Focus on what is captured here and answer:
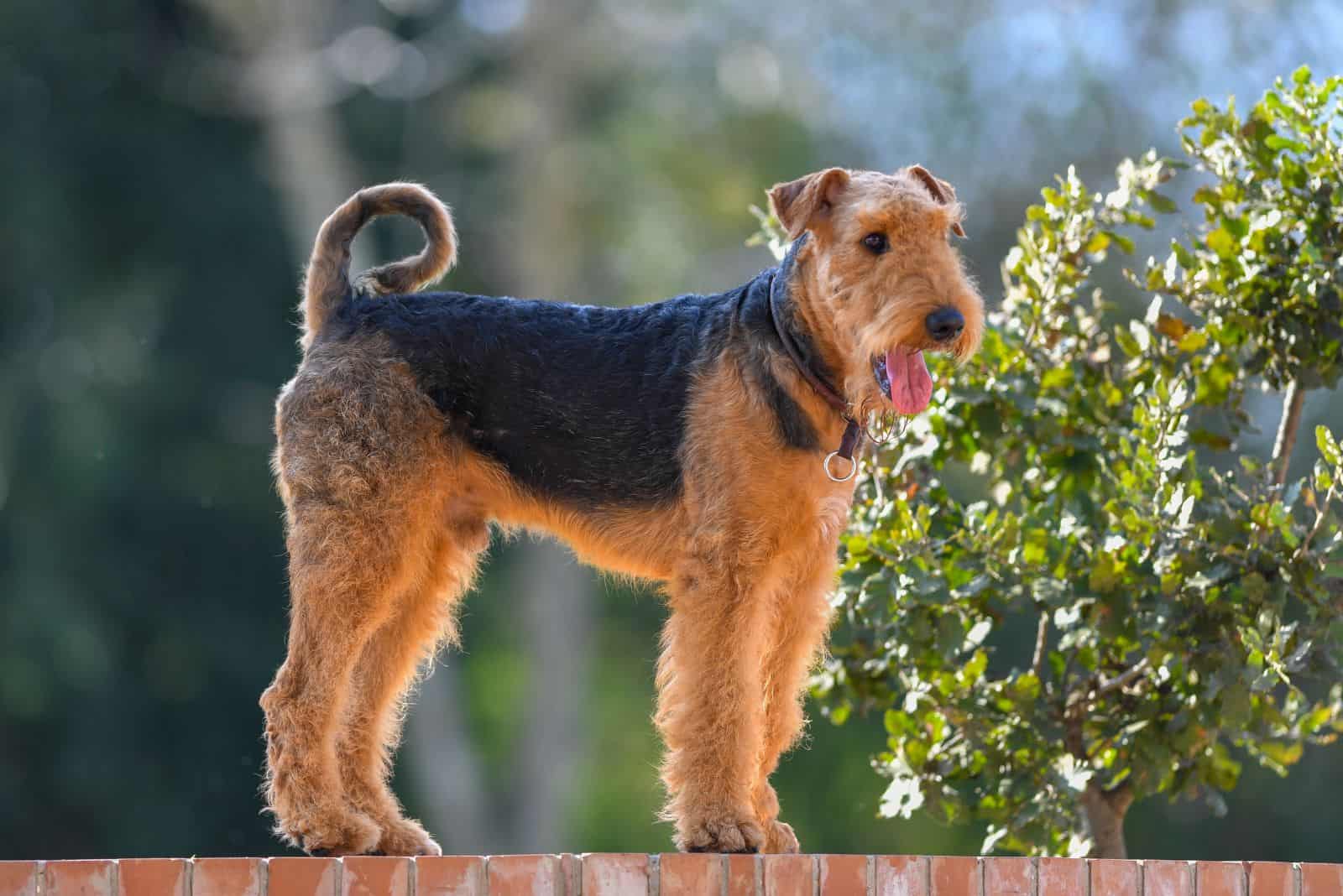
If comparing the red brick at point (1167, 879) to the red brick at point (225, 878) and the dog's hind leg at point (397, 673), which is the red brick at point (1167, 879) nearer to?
the dog's hind leg at point (397, 673)

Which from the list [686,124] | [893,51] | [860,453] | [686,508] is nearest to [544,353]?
[686,508]

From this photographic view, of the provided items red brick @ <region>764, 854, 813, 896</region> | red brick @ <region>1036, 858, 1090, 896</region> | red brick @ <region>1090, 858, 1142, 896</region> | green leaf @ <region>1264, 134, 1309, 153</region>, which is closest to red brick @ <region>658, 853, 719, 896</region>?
red brick @ <region>764, 854, 813, 896</region>

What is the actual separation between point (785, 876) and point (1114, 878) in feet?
2.77

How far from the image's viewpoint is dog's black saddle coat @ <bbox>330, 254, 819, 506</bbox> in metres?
4.58

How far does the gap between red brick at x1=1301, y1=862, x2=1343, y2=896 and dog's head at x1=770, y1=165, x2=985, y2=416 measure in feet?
5.00

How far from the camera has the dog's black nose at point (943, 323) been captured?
413 cm

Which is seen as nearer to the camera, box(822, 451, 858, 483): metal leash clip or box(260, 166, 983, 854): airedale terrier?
box(260, 166, 983, 854): airedale terrier

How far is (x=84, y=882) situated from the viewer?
3.57m

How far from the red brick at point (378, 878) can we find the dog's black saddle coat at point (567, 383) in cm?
131

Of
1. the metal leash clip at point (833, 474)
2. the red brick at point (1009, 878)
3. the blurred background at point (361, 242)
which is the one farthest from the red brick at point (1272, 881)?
the blurred background at point (361, 242)

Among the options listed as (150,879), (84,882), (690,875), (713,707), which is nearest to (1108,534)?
(713,707)

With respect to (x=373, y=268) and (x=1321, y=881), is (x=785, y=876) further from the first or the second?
(x=373, y=268)

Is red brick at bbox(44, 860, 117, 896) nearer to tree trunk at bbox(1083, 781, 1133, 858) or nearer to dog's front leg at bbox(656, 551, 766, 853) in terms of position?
dog's front leg at bbox(656, 551, 766, 853)

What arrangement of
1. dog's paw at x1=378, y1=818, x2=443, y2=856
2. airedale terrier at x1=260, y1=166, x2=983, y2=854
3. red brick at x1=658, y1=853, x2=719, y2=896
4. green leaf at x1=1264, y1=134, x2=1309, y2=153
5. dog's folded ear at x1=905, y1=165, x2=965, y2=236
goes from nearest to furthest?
red brick at x1=658, y1=853, x2=719, y2=896, airedale terrier at x1=260, y1=166, x2=983, y2=854, dog's paw at x1=378, y1=818, x2=443, y2=856, dog's folded ear at x1=905, y1=165, x2=965, y2=236, green leaf at x1=1264, y1=134, x2=1309, y2=153
